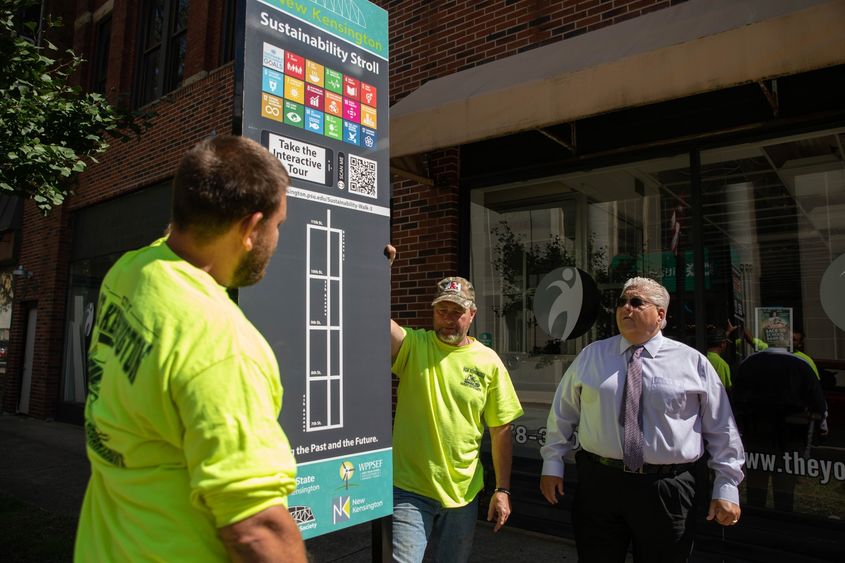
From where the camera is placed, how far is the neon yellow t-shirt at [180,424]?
1.16 m

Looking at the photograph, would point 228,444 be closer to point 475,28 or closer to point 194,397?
point 194,397

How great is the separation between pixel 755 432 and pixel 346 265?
3.53 metres

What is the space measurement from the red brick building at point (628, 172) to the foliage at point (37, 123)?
9.03 ft

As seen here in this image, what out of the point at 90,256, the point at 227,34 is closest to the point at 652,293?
the point at 227,34

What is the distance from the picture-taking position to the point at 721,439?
309cm

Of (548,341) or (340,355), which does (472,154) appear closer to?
(548,341)

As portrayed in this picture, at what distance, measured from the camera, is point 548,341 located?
19.0 feet

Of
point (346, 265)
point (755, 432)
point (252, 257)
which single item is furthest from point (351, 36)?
point (755, 432)

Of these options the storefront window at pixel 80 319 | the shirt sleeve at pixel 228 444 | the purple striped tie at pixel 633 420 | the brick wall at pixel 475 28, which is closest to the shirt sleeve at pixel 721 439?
the purple striped tie at pixel 633 420

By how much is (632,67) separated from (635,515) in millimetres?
2823

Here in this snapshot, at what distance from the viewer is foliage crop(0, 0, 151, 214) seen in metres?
5.05

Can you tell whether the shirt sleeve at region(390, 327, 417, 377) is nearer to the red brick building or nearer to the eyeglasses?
the eyeglasses

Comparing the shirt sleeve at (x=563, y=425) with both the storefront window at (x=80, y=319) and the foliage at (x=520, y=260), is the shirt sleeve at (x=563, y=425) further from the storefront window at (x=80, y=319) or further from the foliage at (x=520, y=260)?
the storefront window at (x=80, y=319)

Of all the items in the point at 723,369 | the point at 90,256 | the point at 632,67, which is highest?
the point at 632,67
